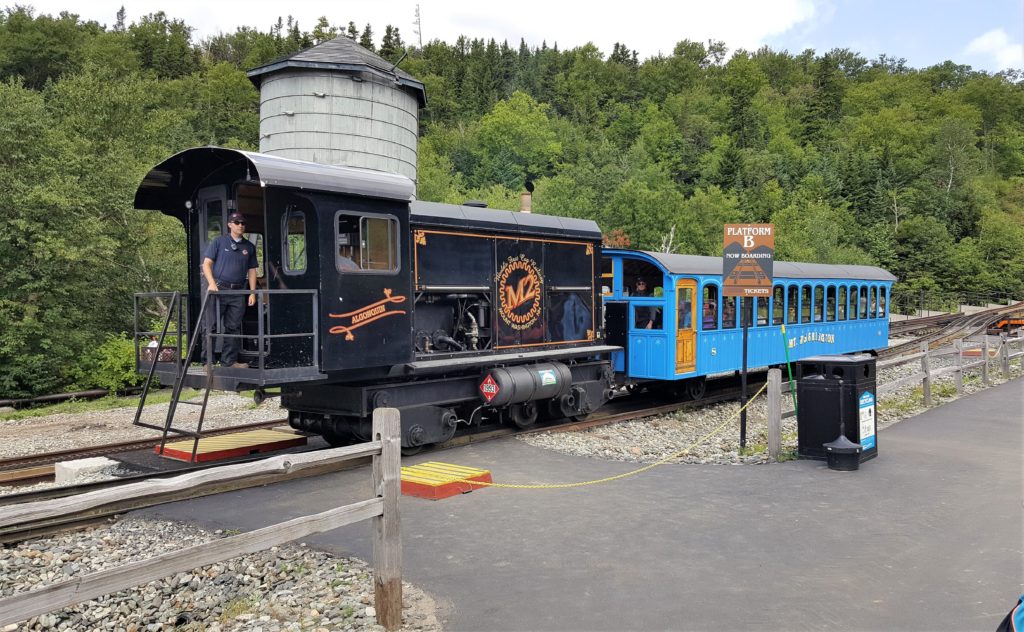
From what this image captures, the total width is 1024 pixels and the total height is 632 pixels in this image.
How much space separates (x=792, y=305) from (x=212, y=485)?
15.2m

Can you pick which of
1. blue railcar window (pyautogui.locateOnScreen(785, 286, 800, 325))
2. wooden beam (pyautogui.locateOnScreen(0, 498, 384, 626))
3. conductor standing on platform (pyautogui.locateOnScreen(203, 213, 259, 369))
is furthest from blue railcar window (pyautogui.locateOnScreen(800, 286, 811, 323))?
wooden beam (pyautogui.locateOnScreen(0, 498, 384, 626))

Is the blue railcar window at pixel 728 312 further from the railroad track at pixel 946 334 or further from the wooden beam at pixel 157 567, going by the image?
the wooden beam at pixel 157 567

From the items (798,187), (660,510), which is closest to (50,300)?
(660,510)

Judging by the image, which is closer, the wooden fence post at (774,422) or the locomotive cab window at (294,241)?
the locomotive cab window at (294,241)

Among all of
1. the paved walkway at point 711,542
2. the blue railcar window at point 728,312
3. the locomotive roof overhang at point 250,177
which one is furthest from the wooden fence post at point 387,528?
the blue railcar window at point 728,312

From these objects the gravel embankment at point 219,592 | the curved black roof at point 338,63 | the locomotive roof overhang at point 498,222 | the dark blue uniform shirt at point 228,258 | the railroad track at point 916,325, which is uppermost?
the curved black roof at point 338,63

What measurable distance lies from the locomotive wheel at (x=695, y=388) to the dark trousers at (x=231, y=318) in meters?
10.5

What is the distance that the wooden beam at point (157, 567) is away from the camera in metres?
2.88

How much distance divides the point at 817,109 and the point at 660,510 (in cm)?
10926

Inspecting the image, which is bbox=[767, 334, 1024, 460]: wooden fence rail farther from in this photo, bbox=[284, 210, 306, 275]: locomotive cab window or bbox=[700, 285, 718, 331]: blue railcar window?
bbox=[284, 210, 306, 275]: locomotive cab window

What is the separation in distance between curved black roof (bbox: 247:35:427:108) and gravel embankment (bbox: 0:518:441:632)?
17853 mm

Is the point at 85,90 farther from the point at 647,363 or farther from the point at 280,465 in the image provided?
the point at 280,465

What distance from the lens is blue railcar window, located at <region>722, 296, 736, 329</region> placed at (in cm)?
1603

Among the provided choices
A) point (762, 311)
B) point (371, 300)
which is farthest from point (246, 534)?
point (762, 311)
